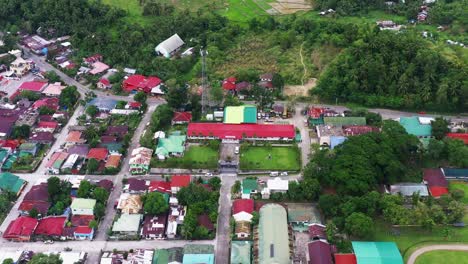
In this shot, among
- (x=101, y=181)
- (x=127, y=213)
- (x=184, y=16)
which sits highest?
(x=184, y=16)

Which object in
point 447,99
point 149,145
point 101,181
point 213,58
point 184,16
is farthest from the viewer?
point 184,16

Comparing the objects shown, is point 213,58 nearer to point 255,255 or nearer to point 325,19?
point 325,19

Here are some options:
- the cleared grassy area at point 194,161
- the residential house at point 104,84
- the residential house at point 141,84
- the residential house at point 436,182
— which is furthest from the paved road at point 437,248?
the residential house at point 104,84

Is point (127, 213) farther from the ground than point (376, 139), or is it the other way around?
point (376, 139)

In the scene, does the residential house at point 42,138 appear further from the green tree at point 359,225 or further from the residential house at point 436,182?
the residential house at point 436,182

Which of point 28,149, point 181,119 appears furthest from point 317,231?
point 28,149

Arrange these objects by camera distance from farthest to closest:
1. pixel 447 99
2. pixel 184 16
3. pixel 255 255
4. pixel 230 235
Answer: pixel 184 16, pixel 447 99, pixel 230 235, pixel 255 255

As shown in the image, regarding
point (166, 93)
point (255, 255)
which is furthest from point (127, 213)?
point (166, 93)
